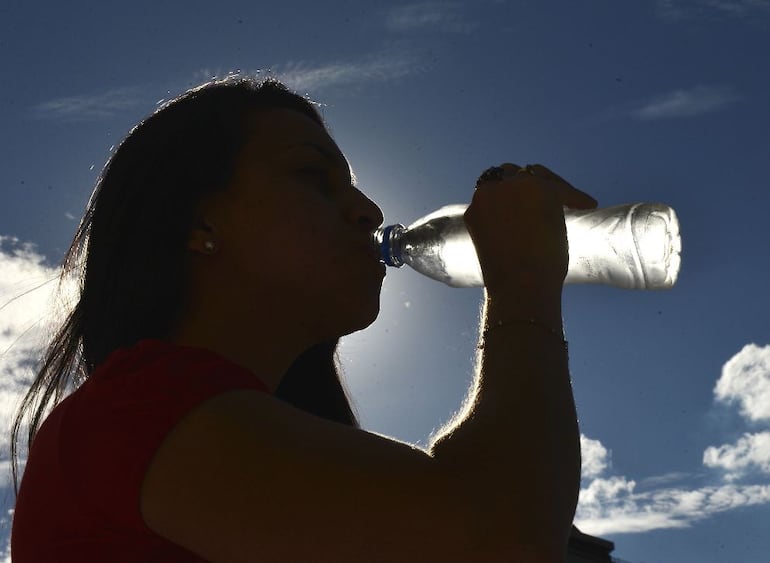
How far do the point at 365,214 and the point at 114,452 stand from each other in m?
0.82

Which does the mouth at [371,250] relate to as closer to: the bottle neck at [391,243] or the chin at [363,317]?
the chin at [363,317]

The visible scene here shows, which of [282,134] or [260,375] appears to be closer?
[260,375]

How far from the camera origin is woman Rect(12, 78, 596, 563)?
130 cm

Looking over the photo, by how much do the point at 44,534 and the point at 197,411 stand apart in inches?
15.6

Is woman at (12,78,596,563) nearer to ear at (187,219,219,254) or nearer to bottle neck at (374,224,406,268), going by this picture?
ear at (187,219,219,254)

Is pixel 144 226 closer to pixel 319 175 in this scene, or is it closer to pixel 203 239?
pixel 203 239

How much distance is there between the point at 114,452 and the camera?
1.39 m

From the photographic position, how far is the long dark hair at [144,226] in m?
2.04

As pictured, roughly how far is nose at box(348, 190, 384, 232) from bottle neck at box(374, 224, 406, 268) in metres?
1.02

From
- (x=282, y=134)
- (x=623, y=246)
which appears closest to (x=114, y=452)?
(x=282, y=134)

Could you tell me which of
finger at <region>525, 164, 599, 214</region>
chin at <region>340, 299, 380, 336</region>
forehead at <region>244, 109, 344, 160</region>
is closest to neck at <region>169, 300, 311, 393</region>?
chin at <region>340, 299, 380, 336</region>

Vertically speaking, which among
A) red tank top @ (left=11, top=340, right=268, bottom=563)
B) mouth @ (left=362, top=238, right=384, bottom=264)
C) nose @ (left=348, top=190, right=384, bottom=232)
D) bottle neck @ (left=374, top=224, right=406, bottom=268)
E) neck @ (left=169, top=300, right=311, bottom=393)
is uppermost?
bottle neck @ (left=374, top=224, right=406, bottom=268)

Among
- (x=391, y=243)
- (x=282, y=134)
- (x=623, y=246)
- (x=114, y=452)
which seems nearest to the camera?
(x=114, y=452)

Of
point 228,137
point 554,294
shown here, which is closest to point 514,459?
point 554,294
